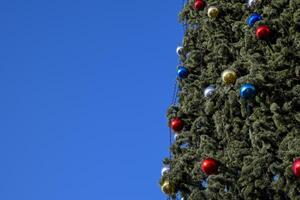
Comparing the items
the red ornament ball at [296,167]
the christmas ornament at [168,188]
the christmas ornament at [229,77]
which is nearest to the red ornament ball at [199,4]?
the christmas ornament at [229,77]

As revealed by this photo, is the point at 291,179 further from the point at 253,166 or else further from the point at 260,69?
the point at 260,69

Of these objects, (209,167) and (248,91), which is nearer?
(209,167)

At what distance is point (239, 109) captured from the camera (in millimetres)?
9680

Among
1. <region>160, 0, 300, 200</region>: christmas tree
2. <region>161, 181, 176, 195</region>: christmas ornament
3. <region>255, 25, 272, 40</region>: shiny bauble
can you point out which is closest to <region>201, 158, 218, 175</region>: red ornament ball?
<region>160, 0, 300, 200</region>: christmas tree

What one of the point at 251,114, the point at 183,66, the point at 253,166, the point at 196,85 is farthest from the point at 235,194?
the point at 183,66

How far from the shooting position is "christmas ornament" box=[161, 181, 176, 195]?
978 centimetres

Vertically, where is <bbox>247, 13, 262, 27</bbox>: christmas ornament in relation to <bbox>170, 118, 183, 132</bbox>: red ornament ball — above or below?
above

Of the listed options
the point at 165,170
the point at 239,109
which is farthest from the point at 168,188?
the point at 239,109

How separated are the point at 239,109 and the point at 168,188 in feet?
5.49

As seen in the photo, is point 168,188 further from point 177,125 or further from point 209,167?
point 177,125

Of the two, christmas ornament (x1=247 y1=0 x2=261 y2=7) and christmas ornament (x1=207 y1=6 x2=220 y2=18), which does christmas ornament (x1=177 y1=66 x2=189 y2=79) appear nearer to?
christmas ornament (x1=207 y1=6 x2=220 y2=18)

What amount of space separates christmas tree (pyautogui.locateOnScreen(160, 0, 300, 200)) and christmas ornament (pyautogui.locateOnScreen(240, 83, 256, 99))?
0.04 ft

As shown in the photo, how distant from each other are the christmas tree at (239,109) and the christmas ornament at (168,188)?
0.05 feet

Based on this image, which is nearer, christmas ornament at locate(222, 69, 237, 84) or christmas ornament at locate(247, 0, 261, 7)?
christmas ornament at locate(222, 69, 237, 84)
